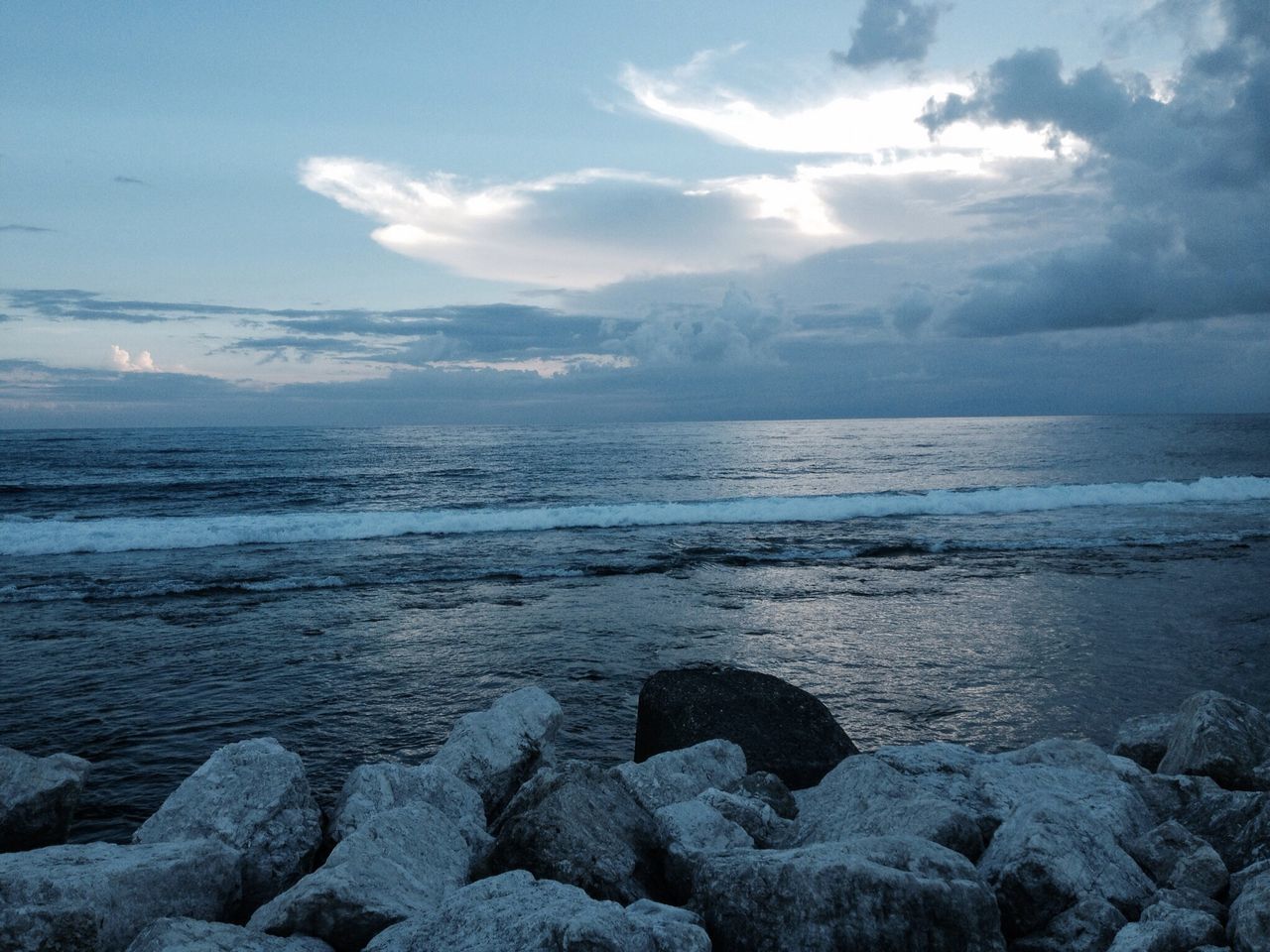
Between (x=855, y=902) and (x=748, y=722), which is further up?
(x=855, y=902)

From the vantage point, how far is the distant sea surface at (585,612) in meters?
8.77

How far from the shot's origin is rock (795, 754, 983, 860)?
4.76m

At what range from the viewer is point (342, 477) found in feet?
131

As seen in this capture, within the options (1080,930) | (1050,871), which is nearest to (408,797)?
(1050,871)

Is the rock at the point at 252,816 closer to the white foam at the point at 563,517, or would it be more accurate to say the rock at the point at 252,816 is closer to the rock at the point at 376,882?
the rock at the point at 376,882

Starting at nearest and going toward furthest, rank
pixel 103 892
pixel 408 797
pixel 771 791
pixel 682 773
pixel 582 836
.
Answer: pixel 103 892 → pixel 582 836 → pixel 408 797 → pixel 771 791 → pixel 682 773

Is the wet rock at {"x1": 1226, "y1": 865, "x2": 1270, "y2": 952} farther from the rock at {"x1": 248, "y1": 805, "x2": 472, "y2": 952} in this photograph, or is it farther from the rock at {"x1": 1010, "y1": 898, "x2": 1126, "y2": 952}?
→ the rock at {"x1": 248, "y1": 805, "x2": 472, "y2": 952}

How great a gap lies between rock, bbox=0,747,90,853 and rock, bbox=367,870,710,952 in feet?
11.2

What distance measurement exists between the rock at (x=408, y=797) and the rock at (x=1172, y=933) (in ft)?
11.0

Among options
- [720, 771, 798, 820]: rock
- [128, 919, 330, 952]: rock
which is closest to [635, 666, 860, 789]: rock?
[720, 771, 798, 820]: rock

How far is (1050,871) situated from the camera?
4266 millimetres

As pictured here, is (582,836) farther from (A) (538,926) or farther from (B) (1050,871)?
(B) (1050,871)

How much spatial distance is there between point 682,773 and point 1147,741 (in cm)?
416

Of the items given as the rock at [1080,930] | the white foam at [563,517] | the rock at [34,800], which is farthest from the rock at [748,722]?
the white foam at [563,517]
